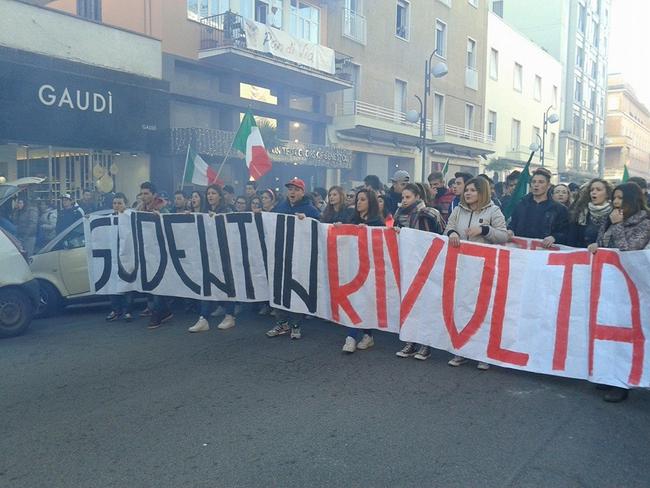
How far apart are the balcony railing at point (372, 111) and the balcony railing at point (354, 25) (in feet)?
8.59

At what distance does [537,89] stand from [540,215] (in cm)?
3975

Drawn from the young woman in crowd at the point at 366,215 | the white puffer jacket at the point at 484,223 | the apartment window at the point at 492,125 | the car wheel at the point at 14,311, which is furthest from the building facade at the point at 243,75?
the apartment window at the point at 492,125

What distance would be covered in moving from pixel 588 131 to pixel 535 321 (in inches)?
2208

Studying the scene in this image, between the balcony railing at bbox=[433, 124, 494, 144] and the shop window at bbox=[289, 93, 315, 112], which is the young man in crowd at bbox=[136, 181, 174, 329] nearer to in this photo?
the shop window at bbox=[289, 93, 315, 112]

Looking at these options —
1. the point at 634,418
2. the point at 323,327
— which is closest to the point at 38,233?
the point at 323,327

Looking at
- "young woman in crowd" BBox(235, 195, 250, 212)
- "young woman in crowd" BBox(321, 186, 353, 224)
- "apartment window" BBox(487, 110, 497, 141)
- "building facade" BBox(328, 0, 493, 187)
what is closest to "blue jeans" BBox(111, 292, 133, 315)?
"young woman in crowd" BBox(235, 195, 250, 212)

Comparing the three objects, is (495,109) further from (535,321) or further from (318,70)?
(535,321)

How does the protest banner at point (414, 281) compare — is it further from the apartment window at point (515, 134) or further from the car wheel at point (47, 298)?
the apartment window at point (515, 134)

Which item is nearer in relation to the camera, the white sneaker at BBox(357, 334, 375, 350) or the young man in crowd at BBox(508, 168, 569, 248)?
the young man in crowd at BBox(508, 168, 569, 248)

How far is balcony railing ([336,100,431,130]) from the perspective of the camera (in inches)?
949

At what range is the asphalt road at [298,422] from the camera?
11.6 feet

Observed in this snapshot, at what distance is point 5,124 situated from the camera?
43.4 feet

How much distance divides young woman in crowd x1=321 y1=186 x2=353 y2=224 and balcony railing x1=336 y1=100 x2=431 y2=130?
1775 cm

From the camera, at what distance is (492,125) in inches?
1457
